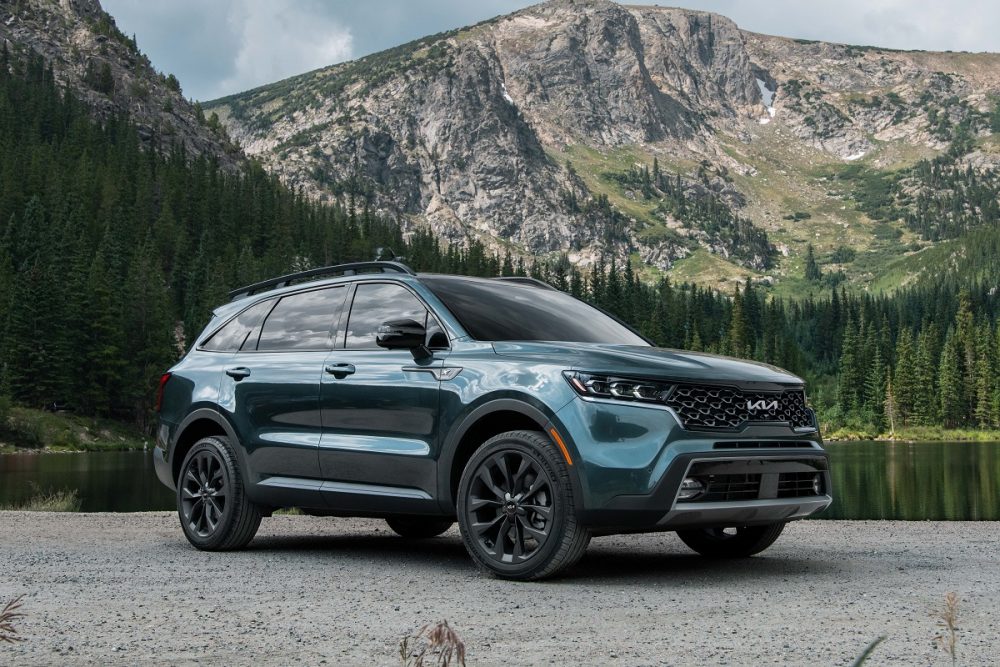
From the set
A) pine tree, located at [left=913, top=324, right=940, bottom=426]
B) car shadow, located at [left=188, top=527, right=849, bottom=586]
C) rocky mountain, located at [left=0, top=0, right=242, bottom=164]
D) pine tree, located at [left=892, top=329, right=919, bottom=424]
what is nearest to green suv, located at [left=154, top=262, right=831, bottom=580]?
car shadow, located at [left=188, top=527, right=849, bottom=586]

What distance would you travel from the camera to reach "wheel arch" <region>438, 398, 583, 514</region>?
714 centimetres

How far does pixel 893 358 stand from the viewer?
513 feet

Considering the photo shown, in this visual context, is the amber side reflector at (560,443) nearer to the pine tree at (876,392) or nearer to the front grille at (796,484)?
the front grille at (796,484)

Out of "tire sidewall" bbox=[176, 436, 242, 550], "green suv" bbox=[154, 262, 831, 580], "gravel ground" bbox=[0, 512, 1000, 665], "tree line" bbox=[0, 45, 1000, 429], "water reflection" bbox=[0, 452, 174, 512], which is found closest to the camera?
"gravel ground" bbox=[0, 512, 1000, 665]

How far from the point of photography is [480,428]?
25.2ft

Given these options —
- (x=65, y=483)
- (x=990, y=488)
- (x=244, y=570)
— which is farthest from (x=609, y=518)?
(x=990, y=488)

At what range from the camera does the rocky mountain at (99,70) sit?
181m

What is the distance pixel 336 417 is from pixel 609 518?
2.70m

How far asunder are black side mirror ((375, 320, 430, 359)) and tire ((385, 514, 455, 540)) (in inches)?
123

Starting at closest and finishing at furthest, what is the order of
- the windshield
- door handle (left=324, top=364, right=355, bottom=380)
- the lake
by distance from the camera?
the windshield
door handle (left=324, top=364, right=355, bottom=380)
the lake

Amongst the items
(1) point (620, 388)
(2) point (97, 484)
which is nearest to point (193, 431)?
(1) point (620, 388)

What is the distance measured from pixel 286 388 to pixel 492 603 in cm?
339

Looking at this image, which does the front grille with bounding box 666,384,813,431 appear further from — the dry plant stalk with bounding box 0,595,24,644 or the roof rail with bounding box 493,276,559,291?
the dry plant stalk with bounding box 0,595,24,644

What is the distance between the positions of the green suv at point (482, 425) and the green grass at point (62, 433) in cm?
6213
